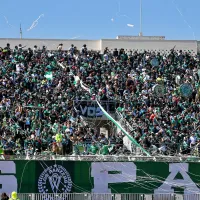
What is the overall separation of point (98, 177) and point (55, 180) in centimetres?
141

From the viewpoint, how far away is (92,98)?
31.2m

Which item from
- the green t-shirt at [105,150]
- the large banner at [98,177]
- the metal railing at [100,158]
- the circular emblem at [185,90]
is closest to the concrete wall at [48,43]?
the circular emblem at [185,90]

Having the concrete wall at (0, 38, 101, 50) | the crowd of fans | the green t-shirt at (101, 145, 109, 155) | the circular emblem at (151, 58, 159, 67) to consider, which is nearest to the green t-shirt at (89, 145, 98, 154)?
the crowd of fans

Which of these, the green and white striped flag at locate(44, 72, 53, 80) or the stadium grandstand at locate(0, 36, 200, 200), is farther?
the green and white striped flag at locate(44, 72, 53, 80)

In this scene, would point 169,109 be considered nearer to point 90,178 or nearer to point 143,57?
point 143,57

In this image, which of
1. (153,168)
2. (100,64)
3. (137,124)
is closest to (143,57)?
(100,64)

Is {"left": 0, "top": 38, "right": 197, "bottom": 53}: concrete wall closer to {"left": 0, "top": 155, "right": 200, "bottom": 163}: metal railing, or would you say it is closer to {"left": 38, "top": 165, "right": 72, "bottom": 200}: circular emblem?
{"left": 0, "top": 155, "right": 200, "bottom": 163}: metal railing

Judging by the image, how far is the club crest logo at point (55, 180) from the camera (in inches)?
794

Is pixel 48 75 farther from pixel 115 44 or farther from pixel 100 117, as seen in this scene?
pixel 115 44

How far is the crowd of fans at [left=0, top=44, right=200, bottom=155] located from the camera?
26422mm

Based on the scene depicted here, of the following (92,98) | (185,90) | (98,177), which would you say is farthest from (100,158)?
(185,90)

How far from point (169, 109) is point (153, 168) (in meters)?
11.8

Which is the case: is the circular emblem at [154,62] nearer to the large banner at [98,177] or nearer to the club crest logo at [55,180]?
the large banner at [98,177]

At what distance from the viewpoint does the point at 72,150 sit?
83.4ft
